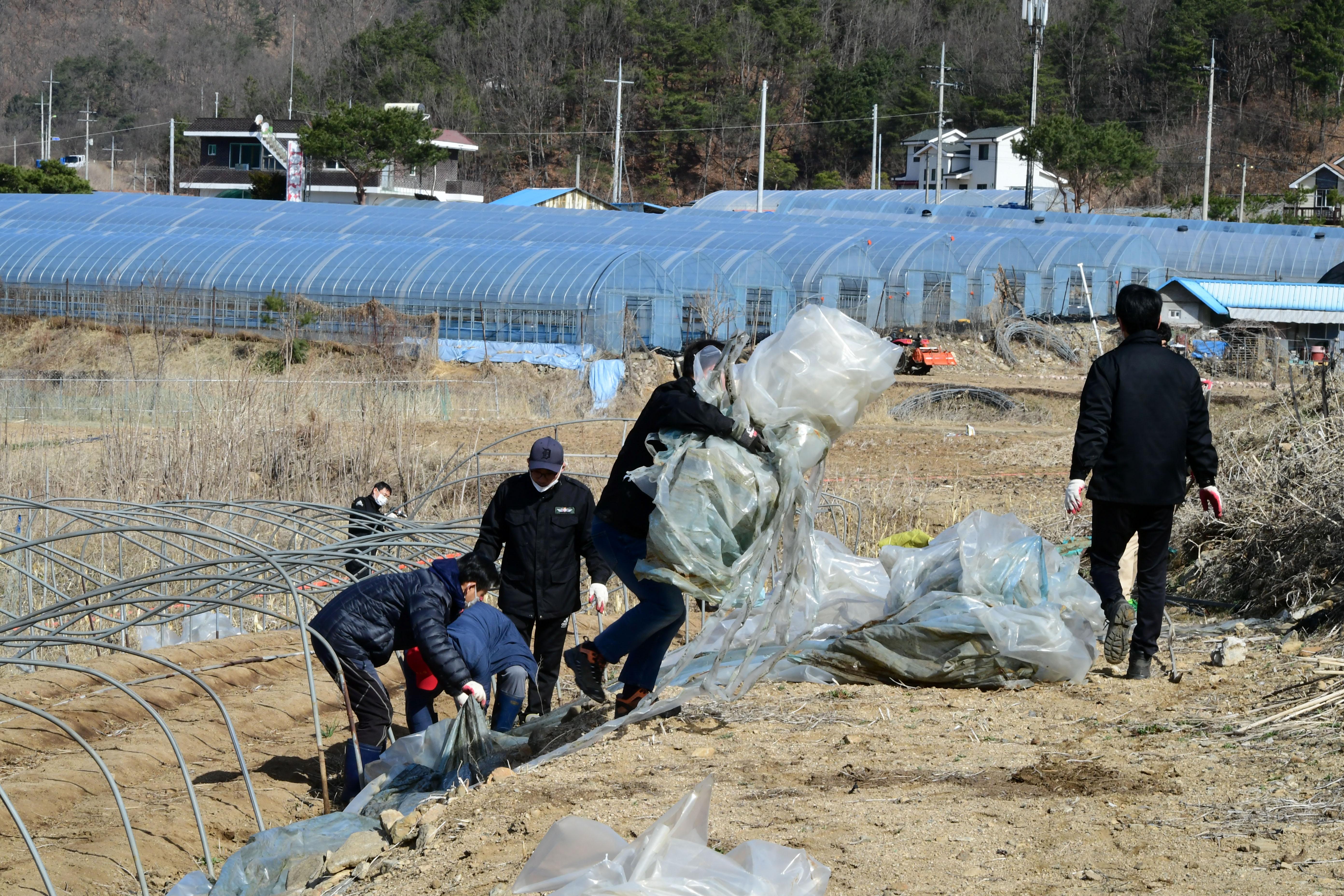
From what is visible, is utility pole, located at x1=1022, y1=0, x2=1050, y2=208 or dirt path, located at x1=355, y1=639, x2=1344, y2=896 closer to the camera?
dirt path, located at x1=355, y1=639, x2=1344, y2=896

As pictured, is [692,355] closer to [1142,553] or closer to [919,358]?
[1142,553]

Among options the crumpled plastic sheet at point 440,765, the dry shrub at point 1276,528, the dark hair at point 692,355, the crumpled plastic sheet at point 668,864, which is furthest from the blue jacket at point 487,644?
the dry shrub at point 1276,528

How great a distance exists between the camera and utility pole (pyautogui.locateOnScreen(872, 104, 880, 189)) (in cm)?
5494

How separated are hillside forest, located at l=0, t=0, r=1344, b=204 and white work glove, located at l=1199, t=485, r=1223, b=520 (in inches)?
2086

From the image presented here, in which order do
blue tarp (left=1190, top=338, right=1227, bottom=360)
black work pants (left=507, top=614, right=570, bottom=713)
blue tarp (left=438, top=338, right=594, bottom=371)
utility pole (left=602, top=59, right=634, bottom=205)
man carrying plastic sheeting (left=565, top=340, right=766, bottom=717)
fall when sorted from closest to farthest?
man carrying plastic sheeting (left=565, top=340, right=766, bottom=717)
black work pants (left=507, top=614, right=570, bottom=713)
blue tarp (left=438, top=338, right=594, bottom=371)
blue tarp (left=1190, top=338, right=1227, bottom=360)
utility pole (left=602, top=59, right=634, bottom=205)

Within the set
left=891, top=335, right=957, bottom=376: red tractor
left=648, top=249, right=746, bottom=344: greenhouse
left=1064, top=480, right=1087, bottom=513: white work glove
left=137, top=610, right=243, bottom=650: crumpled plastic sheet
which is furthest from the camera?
left=891, top=335, right=957, bottom=376: red tractor

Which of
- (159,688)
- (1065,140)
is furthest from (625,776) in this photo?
(1065,140)

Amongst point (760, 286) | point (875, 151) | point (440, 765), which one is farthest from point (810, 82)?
point (440, 765)

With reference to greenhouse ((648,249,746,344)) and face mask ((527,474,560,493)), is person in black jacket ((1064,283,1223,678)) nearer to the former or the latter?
face mask ((527,474,560,493))

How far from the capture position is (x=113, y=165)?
227ft

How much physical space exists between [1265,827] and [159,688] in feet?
20.8

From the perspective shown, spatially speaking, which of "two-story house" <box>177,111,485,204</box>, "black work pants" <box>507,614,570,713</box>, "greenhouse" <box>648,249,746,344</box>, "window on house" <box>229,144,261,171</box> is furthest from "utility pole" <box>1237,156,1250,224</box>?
"black work pants" <box>507,614,570,713</box>

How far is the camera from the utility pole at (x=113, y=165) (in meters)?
69.2

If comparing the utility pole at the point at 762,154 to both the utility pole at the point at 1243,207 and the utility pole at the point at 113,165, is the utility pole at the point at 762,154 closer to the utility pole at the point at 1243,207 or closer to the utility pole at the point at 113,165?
the utility pole at the point at 1243,207
